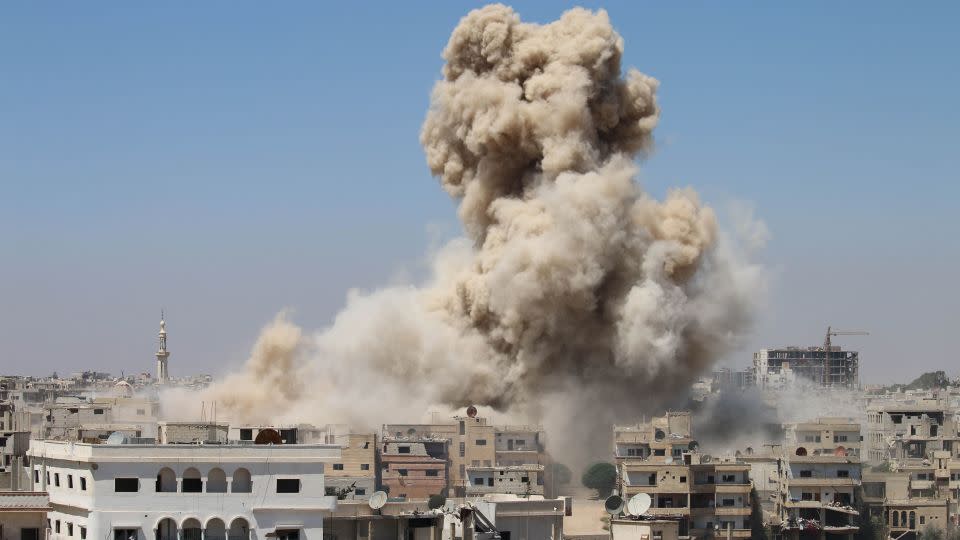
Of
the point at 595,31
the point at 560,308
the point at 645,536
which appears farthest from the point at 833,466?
the point at 645,536

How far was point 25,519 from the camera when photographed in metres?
31.2

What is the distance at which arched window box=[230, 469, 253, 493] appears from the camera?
97.3ft

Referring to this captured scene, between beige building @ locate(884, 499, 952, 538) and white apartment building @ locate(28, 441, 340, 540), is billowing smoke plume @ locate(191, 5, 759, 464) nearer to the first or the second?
beige building @ locate(884, 499, 952, 538)

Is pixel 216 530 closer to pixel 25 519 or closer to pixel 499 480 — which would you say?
pixel 25 519

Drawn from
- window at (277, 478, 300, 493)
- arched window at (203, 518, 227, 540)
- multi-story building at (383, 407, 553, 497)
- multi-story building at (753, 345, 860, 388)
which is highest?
multi-story building at (753, 345, 860, 388)

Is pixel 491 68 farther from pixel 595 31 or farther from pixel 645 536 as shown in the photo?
pixel 645 536

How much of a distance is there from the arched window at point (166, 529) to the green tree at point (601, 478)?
106 feet

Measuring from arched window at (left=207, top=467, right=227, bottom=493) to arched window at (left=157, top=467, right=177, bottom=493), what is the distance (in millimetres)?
459

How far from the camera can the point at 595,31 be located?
209ft

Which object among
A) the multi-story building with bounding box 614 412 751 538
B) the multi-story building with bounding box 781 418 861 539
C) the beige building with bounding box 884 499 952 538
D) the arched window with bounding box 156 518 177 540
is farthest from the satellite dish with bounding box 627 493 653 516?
the beige building with bounding box 884 499 952 538

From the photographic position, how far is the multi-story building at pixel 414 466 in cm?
6122

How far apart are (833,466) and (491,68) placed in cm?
1661

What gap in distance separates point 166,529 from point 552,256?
110 ft

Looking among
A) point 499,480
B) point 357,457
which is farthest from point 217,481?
point 357,457
